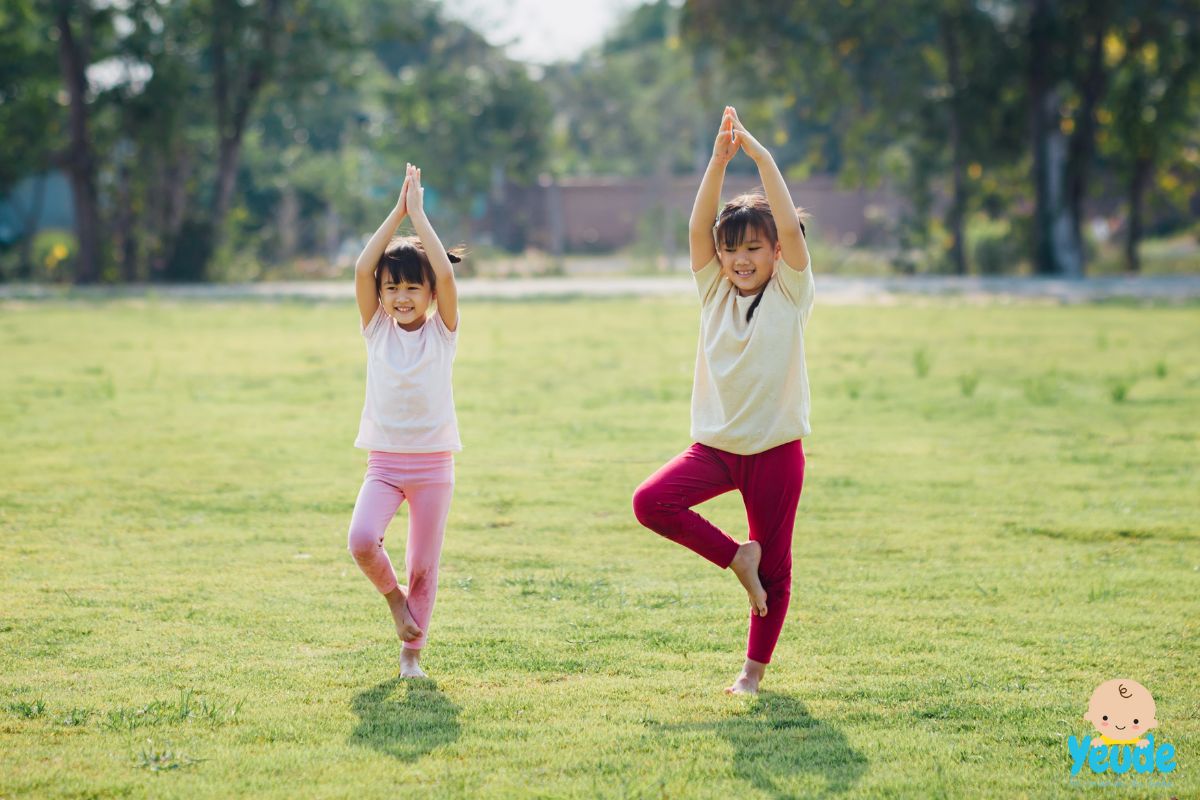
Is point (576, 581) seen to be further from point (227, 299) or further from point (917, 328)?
point (227, 299)

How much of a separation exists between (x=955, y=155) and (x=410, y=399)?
25373 millimetres

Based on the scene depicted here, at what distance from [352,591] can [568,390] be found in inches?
246

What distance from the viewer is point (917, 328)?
17.0m

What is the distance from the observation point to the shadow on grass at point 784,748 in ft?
12.2

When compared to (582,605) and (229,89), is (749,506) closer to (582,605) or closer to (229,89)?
(582,605)

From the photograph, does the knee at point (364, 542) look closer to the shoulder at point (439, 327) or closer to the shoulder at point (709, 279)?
the shoulder at point (439, 327)

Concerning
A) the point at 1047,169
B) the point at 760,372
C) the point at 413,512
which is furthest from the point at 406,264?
the point at 1047,169

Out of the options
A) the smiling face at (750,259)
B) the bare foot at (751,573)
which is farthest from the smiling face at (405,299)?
the bare foot at (751,573)

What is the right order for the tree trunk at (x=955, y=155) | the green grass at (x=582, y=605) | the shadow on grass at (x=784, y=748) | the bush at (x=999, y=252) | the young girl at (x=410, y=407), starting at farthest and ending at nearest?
the bush at (x=999, y=252) → the tree trunk at (x=955, y=155) → the young girl at (x=410, y=407) → the green grass at (x=582, y=605) → the shadow on grass at (x=784, y=748)

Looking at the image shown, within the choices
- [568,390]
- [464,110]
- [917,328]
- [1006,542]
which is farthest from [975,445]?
[464,110]

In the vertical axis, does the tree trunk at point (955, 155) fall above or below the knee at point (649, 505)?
above

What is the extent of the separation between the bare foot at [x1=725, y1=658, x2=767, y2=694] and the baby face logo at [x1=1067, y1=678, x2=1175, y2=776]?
96 centimetres

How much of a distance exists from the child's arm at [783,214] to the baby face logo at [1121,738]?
60.4 inches

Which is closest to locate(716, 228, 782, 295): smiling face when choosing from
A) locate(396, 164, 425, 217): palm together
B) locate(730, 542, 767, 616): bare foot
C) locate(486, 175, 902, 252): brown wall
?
locate(730, 542, 767, 616): bare foot
